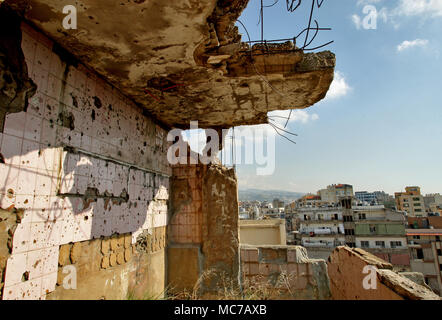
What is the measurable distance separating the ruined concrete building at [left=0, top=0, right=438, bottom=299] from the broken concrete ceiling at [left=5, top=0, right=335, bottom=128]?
2 centimetres

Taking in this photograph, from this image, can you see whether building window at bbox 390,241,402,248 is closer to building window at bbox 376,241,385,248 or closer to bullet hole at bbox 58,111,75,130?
building window at bbox 376,241,385,248

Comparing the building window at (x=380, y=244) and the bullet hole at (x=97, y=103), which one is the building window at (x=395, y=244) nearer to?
the building window at (x=380, y=244)

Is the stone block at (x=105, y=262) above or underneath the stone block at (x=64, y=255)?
underneath

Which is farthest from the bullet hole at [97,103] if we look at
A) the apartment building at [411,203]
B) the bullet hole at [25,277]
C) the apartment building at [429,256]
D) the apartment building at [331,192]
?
the apartment building at [411,203]

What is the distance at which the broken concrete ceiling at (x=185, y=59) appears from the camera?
7.55ft

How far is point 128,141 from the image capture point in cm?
425

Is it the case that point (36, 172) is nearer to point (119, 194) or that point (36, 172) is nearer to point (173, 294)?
point (119, 194)

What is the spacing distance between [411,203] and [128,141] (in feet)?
246

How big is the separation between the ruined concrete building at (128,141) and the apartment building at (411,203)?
69.9 meters

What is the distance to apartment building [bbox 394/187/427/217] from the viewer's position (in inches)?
2270

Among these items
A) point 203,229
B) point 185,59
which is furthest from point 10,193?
point 203,229

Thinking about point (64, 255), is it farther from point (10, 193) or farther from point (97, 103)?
point (97, 103)

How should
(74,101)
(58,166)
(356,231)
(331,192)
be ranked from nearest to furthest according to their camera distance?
(58,166)
(74,101)
(356,231)
(331,192)

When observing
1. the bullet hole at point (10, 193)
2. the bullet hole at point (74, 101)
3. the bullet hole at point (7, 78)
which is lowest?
the bullet hole at point (10, 193)
